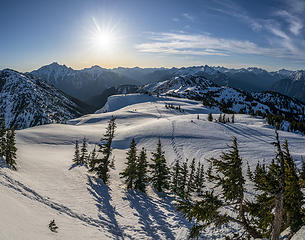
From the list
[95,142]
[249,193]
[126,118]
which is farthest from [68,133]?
[249,193]

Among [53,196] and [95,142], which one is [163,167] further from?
[95,142]

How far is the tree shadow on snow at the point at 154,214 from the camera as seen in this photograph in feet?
64.7

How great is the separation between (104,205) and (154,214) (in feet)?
20.9

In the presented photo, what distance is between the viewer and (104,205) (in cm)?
2320

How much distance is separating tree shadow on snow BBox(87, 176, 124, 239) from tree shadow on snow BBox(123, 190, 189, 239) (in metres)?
2.88

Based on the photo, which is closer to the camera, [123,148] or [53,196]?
[53,196]

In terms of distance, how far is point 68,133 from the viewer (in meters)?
82.6

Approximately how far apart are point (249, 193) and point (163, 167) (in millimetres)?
20087

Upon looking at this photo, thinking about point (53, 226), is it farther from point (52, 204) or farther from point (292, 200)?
point (292, 200)

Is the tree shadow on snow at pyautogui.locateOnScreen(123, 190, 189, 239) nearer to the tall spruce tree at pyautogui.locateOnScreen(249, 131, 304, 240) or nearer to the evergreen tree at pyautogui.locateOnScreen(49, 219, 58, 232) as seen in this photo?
the evergreen tree at pyautogui.locateOnScreen(49, 219, 58, 232)

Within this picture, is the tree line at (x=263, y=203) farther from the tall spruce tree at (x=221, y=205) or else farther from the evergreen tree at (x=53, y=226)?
the evergreen tree at (x=53, y=226)

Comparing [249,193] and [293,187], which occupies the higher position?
[293,187]

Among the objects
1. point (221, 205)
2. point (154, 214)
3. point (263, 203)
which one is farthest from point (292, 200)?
point (154, 214)

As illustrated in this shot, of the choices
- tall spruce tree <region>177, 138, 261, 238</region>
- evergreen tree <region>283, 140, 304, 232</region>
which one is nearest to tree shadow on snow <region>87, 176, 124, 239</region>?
tall spruce tree <region>177, 138, 261, 238</region>
